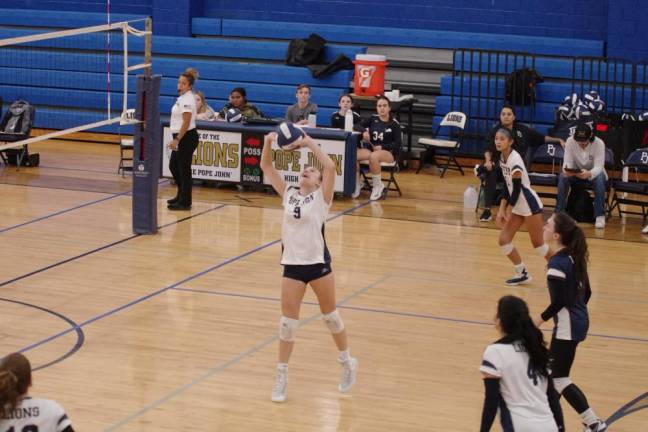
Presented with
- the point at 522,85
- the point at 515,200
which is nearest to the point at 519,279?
the point at 515,200

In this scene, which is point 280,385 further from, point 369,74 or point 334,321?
point 369,74

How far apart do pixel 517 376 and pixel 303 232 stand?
2872 millimetres

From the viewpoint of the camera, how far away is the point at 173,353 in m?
9.93

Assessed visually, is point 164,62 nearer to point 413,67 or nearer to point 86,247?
point 413,67

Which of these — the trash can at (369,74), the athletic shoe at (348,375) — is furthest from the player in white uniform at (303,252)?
the trash can at (369,74)

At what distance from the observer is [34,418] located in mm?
5508

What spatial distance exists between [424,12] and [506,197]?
10.3m

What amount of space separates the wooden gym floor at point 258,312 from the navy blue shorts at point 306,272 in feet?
3.43

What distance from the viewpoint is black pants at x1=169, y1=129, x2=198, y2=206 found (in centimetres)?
1572

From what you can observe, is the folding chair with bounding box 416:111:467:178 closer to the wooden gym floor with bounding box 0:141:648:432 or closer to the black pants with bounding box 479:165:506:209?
the wooden gym floor with bounding box 0:141:648:432

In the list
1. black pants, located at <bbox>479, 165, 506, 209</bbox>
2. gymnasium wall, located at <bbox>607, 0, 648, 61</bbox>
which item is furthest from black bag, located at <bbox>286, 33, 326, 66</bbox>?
black pants, located at <bbox>479, 165, 506, 209</bbox>

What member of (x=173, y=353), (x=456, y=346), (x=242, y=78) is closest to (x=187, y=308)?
(x=173, y=353)

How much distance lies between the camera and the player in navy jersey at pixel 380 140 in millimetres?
17203

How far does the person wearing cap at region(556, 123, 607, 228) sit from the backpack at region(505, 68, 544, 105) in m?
3.62
